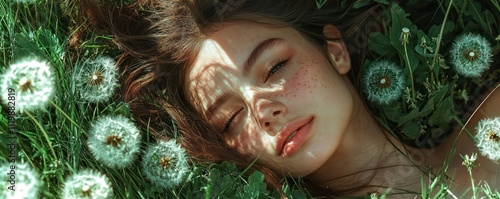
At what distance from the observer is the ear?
2357mm

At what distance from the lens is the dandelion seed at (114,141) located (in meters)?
2.08

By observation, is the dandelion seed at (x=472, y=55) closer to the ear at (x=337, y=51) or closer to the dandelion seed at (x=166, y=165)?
the ear at (x=337, y=51)

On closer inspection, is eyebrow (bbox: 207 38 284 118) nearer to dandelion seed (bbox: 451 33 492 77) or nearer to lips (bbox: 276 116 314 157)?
lips (bbox: 276 116 314 157)

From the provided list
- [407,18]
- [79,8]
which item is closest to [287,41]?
[407,18]

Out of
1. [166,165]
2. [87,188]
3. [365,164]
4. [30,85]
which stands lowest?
[365,164]

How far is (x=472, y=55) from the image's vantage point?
238cm

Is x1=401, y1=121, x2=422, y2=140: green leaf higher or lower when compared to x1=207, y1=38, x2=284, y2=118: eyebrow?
lower

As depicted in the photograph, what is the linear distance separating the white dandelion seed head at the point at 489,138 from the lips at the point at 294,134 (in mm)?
465

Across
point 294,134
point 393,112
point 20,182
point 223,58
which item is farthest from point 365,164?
point 20,182

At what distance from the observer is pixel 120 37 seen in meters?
2.42

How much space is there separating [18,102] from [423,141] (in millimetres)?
1181

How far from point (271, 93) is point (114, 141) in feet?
1.35

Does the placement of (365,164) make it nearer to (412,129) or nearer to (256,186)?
(412,129)

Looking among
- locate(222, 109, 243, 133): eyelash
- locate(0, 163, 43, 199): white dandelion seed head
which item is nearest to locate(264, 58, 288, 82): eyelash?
locate(222, 109, 243, 133): eyelash
